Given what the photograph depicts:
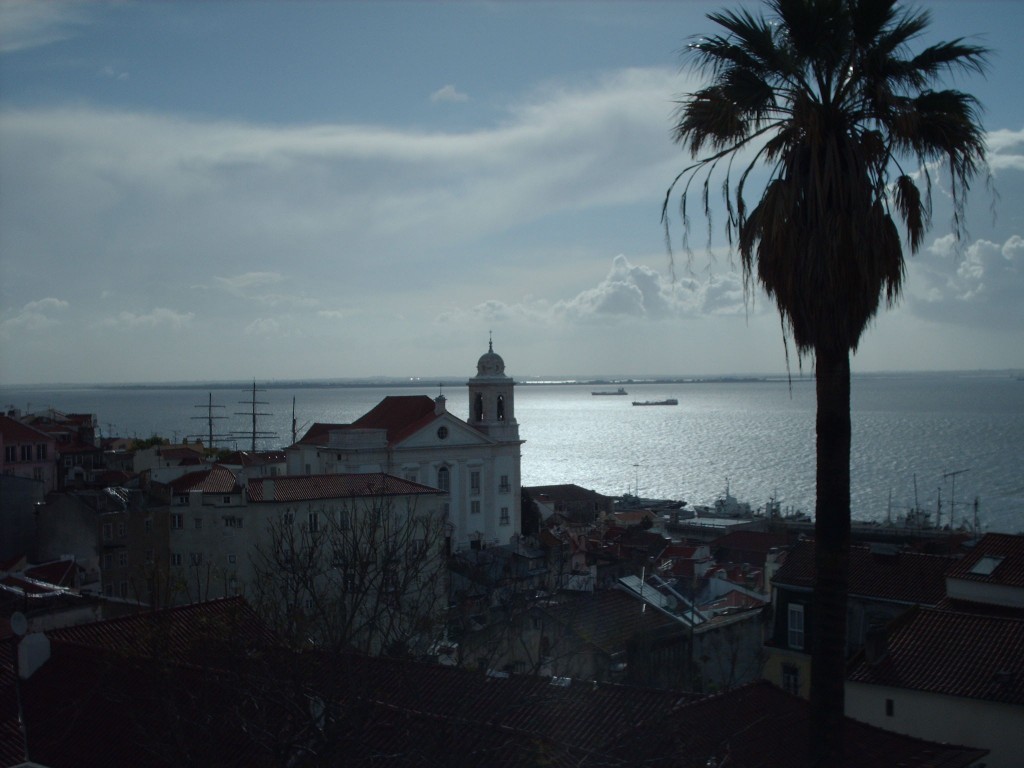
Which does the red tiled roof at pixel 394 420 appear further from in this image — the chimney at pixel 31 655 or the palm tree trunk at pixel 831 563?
the palm tree trunk at pixel 831 563

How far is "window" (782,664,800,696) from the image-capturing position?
66.6ft

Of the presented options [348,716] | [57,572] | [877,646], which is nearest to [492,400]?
[57,572]

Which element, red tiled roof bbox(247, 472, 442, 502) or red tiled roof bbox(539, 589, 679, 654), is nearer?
red tiled roof bbox(539, 589, 679, 654)

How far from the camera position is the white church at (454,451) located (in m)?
52.8

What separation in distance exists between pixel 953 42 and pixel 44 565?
1156 inches

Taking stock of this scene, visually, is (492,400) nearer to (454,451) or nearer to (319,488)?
(454,451)

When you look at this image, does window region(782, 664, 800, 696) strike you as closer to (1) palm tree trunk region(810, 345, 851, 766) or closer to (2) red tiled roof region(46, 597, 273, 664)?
(2) red tiled roof region(46, 597, 273, 664)

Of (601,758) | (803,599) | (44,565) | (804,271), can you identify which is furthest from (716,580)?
(804,271)

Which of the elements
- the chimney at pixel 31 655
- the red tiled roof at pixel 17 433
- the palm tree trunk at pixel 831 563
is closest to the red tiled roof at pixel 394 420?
the red tiled roof at pixel 17 433

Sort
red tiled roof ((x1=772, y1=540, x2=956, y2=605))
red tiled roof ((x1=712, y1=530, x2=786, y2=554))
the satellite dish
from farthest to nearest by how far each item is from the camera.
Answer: red tiled roof ((x1=712, y1=530, x2=786, y2=554)) → red tiled roof ((x1=772, y1=540, x2=956, y2=605)) → the satellite dish

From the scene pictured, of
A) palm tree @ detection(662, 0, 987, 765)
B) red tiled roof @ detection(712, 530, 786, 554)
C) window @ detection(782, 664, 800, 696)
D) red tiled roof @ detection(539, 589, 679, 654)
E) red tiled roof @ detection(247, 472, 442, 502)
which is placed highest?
palm tree @ detection(662, 0, 987, 765)

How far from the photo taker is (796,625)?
20453 mm

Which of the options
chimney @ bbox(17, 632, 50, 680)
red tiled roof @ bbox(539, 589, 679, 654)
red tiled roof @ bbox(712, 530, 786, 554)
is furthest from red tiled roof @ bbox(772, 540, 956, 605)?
red tiled roof @ bbox(712, 530, 786, 554)

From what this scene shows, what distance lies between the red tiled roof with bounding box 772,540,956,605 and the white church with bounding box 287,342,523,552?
106 ft
